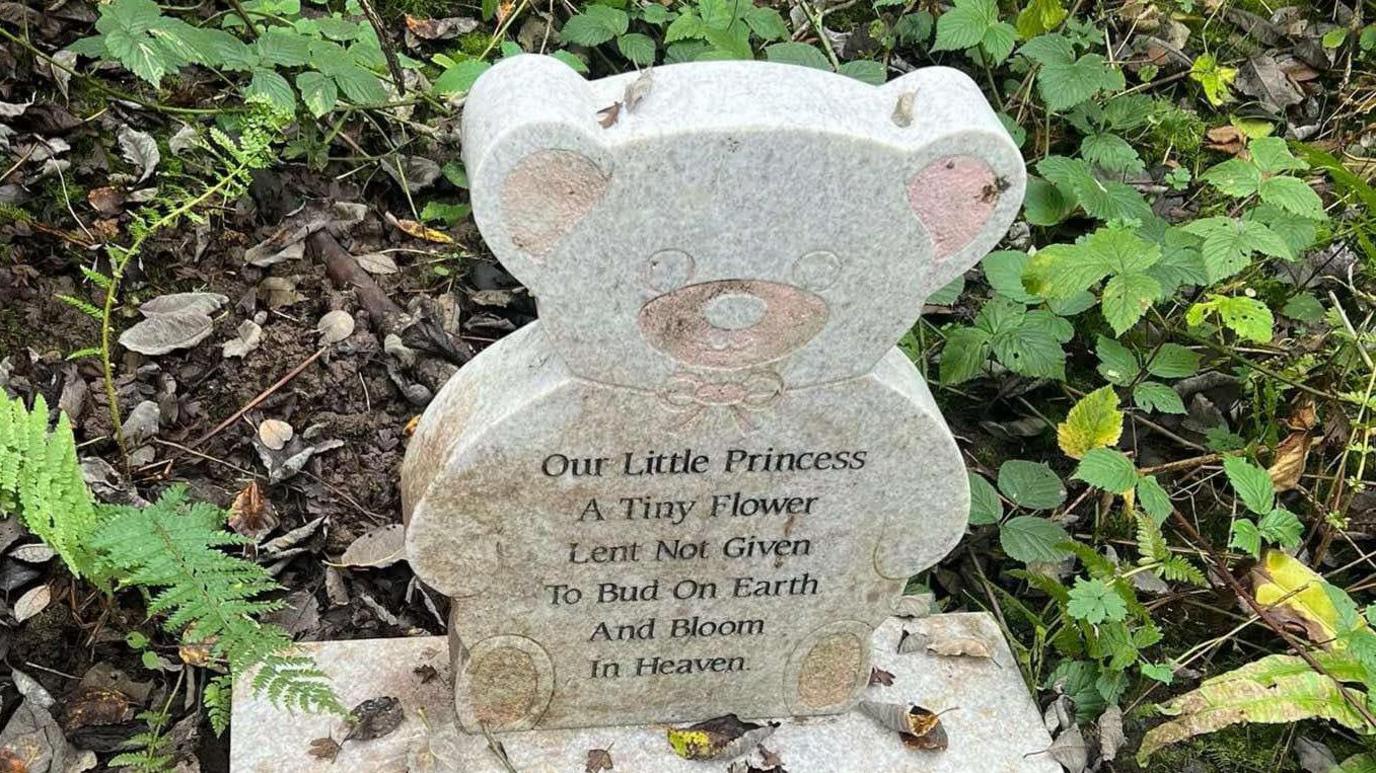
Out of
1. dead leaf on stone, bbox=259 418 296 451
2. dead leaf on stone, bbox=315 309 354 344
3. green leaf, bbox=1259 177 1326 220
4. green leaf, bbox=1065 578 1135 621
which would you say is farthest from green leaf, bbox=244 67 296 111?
green leaf, bbox=1259 177 1326 220

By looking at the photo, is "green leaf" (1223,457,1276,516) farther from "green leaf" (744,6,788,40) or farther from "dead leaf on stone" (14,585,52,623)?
"dead leaf on stone" (14,585,52,623)

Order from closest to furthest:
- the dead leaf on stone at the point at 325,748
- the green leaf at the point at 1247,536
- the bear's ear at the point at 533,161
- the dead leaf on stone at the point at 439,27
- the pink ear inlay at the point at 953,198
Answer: the bear's ear at the point at 533,161, the pink ear inlay at the point at 953,198, the dead leaf on stone at the point at 325,748, the green leaf at the point at 1247,536, the dead leaf on stone at the point at 439,27

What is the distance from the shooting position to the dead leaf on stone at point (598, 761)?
2.69 metres

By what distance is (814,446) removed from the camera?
236cm

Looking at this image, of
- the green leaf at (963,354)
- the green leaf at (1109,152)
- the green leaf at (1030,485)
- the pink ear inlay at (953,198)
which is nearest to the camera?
the pink ear inlay at (953,198)

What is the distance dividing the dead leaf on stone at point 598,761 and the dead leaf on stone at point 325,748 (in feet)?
1.83

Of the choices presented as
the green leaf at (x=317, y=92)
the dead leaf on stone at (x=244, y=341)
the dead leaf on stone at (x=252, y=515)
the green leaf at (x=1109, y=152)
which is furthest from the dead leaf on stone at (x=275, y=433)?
the green leaf at (x=1109, y=152)

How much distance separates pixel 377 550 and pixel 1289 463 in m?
2.62

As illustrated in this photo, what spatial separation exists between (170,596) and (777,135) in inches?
60.1

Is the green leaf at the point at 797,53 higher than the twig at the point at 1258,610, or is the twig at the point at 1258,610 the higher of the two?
the green leaf at the point at 797,53

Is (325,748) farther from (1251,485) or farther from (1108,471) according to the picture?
(1251,485)

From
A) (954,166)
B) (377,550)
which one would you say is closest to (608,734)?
(377,550)

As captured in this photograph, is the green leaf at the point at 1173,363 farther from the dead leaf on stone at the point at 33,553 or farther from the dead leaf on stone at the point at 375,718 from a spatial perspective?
the dead leaf on stone at the point at 33,553

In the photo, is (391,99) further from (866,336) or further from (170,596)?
(866,336)
